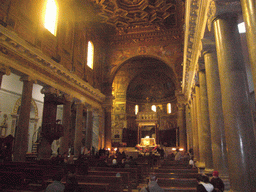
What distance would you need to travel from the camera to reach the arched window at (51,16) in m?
14.1

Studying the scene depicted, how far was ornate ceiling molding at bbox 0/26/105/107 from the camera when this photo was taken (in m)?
9.80

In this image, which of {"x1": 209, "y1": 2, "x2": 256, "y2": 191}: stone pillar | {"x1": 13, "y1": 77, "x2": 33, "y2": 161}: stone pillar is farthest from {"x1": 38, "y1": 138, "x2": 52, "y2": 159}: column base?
{"x1": 209, "y1": 2, "x2": 256, "y2": 191}: stone pillar

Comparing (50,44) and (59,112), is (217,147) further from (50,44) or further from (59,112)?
(59,112)

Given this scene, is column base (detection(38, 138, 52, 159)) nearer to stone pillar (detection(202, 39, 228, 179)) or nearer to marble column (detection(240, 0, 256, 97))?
stone pillar (detection(202, 39, 228, 179))

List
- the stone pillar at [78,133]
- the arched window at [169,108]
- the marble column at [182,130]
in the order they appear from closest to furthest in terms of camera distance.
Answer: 1. the stone pillar at [78,133]
2. the marble column at [182,130]
3. the arched window at [169,108]

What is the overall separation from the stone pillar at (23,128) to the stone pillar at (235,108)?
966 centimetres

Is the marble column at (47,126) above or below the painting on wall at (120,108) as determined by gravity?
below

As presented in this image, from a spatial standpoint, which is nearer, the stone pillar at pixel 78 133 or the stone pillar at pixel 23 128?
the stone pillar at pixel 23 128

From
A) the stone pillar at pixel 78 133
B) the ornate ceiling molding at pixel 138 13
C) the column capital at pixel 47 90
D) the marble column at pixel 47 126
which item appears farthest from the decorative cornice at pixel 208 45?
the stone pillar at pixel 78 133

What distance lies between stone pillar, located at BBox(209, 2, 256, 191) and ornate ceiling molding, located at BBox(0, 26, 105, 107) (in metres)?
9.02

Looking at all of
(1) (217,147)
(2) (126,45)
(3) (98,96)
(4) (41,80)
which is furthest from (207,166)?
(2) (126,45)

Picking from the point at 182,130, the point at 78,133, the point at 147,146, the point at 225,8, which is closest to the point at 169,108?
the point at 182,130

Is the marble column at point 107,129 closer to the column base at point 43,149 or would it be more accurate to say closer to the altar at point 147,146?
the altar at point 147,146

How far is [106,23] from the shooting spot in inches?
838
